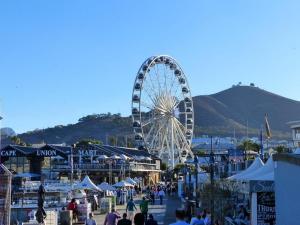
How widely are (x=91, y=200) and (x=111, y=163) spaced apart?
37.7 metres

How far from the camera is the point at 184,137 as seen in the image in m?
83.2

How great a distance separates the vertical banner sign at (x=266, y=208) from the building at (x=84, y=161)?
160 ft

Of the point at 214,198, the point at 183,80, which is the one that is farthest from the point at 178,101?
the point at 214,198

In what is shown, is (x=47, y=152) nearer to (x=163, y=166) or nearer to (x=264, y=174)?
(x=163, y=166)

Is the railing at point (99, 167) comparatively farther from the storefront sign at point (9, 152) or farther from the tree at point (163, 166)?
the tree at point (163, 166)

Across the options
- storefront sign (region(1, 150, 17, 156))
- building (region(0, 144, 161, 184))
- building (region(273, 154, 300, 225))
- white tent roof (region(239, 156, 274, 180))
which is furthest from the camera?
building (region(0, 144, 161, 184))

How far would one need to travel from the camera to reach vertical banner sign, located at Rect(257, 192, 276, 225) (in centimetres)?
1538

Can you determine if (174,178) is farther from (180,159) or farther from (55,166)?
(55,166)

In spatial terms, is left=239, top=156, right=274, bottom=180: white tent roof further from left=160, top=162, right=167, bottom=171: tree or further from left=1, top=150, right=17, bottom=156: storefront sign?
left=160, top=162, right=167, bottom=171: tree

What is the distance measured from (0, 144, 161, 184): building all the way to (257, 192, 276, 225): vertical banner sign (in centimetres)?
4876

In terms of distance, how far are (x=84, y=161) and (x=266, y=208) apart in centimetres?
6669

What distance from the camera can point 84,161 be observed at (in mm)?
80938

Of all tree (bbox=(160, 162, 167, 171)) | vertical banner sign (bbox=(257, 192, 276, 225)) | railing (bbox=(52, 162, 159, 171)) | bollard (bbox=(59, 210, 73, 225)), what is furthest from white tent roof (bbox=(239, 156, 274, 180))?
Result: tree (bbox=(160, 162, 167, 171))

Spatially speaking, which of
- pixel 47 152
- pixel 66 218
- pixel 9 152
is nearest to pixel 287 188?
pixel 66 218
